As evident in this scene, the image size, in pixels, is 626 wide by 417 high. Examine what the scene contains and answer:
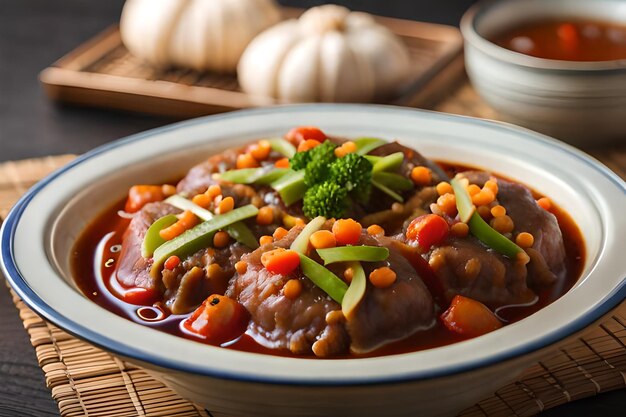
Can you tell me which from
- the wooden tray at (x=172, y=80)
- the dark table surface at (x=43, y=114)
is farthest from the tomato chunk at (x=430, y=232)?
the wooden tray at (x=172, y=80)

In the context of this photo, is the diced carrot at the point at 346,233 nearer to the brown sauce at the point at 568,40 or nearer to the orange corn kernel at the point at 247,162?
the orange corn kernel at the point at 247,162

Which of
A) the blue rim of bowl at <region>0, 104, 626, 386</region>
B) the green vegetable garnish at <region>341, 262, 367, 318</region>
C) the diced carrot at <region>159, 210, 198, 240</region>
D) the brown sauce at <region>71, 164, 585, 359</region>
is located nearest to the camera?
the blue rim of bowl at <region>0, 104, 626, 386</region>

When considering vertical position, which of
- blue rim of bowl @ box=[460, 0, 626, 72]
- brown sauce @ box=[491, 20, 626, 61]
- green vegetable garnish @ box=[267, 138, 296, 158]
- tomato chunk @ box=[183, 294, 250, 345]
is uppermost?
green vegetable garnish @ box=[267, 138, 296, 158]

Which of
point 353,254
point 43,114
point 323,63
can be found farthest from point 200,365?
point 43,114

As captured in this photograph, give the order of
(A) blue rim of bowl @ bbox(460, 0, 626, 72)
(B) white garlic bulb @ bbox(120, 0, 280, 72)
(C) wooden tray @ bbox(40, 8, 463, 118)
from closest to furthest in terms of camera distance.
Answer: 1. (A) blue rim of bowl @ bbox(460, 0, 626, 72)
2. (C) wooden tray @ bbox(40, 8, 463, 118)
3. (B) white garlic bulb @ bbox(120, 0, 280, 72)

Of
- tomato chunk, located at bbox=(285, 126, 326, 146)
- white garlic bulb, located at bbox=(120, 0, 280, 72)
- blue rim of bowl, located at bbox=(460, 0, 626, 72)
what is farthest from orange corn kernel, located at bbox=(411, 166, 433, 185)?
white garlic bulb, located at bbox=(120, 0, 280, 72)

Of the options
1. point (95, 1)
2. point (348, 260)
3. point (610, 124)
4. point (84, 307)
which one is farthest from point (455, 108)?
point (95, 1)

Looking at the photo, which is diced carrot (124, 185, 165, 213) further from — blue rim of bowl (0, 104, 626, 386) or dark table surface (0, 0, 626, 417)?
dark table surface (0, 0, 626, 417)
